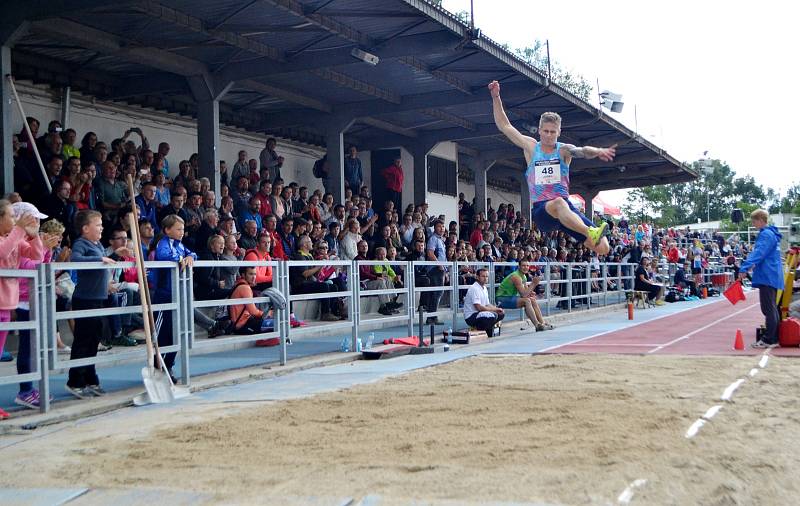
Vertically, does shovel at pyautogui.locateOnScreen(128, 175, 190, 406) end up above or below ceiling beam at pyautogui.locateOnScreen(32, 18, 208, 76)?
below

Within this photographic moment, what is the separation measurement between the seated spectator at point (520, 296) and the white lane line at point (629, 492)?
11924 millimetres

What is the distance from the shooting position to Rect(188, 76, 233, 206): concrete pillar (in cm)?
1684

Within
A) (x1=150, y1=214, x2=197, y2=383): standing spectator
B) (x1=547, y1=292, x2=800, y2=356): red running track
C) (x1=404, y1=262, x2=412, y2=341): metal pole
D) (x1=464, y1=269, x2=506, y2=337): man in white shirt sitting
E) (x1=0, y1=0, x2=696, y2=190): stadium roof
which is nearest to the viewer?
(x1=150, y1=214, x2=197, y2=383): standing spectator

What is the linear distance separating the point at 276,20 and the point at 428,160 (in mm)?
12013

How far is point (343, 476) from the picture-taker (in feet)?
15.6

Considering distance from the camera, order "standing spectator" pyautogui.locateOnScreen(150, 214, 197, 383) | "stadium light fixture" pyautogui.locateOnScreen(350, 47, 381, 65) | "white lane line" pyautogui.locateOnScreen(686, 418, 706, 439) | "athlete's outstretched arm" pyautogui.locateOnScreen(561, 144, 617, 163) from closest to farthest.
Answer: "white lane line" pyautogui.locateOnScreen(686, 418, 706, 439), "standing spectator" pyautogui.locateOnScreen(150, 214, 197, 383), "athlete's outstretched arm" pyautogui.locateOnScreen(561, 144, 617, 163), "stadium light fixture" pyautogui.locateOnScreen(350, 47, 381, 65)

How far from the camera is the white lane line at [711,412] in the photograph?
6.30m

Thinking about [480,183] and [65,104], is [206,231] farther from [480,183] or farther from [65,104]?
[480,183]

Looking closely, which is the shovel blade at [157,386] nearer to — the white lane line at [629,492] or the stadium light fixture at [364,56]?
the white lane line at [629,492]

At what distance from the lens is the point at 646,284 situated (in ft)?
83.5

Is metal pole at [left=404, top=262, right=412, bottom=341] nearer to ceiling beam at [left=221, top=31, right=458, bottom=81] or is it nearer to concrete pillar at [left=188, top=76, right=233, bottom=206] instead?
ceiling beam at [left=221, top=31, right=458, bottom=81]

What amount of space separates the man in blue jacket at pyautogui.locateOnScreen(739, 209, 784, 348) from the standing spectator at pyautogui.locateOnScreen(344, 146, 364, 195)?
11.6 meters

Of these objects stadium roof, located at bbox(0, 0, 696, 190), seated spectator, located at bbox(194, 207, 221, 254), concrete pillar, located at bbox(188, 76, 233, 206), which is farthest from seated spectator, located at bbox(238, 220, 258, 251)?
stadium roof, located at bbox(0, 0, 696, 190)

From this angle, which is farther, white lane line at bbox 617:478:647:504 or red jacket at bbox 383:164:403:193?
Answer: red jacket at bbox 383:164:403:193
